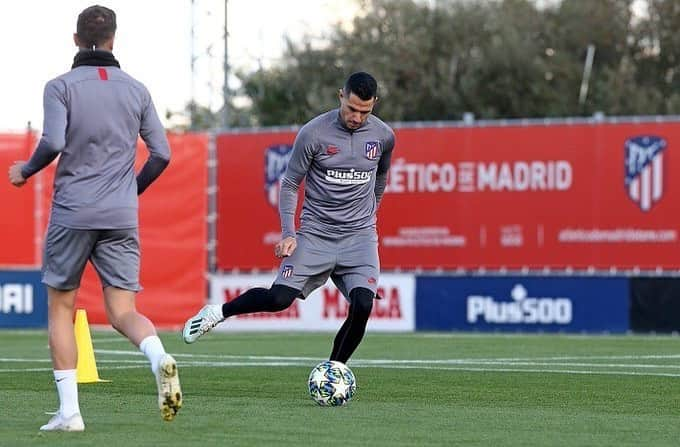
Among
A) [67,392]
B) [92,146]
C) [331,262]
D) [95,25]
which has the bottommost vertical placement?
[67,392]

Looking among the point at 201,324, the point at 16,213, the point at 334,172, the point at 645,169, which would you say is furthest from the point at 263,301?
the point at 16,213

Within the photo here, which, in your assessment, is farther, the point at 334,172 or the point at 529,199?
the point at 529,199

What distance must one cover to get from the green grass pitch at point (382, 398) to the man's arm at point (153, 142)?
131cm

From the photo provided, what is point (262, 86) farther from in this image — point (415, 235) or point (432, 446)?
point (432, 446)

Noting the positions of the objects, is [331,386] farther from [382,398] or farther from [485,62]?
[485,62]

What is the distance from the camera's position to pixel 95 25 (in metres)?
8.94

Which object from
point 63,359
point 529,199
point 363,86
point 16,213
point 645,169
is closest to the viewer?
point 63,359

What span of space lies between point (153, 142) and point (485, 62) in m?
49.5

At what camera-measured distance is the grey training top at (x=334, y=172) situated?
447 inches

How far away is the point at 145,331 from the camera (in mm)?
9016

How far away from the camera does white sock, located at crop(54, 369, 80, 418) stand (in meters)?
9.09

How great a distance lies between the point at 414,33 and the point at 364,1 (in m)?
2.74

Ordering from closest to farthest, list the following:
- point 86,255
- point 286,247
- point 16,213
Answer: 1. point 86,255
2. point 286,247
3. point 16,213

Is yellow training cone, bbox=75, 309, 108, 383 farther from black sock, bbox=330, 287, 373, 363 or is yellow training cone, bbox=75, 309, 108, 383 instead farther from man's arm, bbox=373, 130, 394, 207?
man's arm, bbox=373, 130, 394, 207
